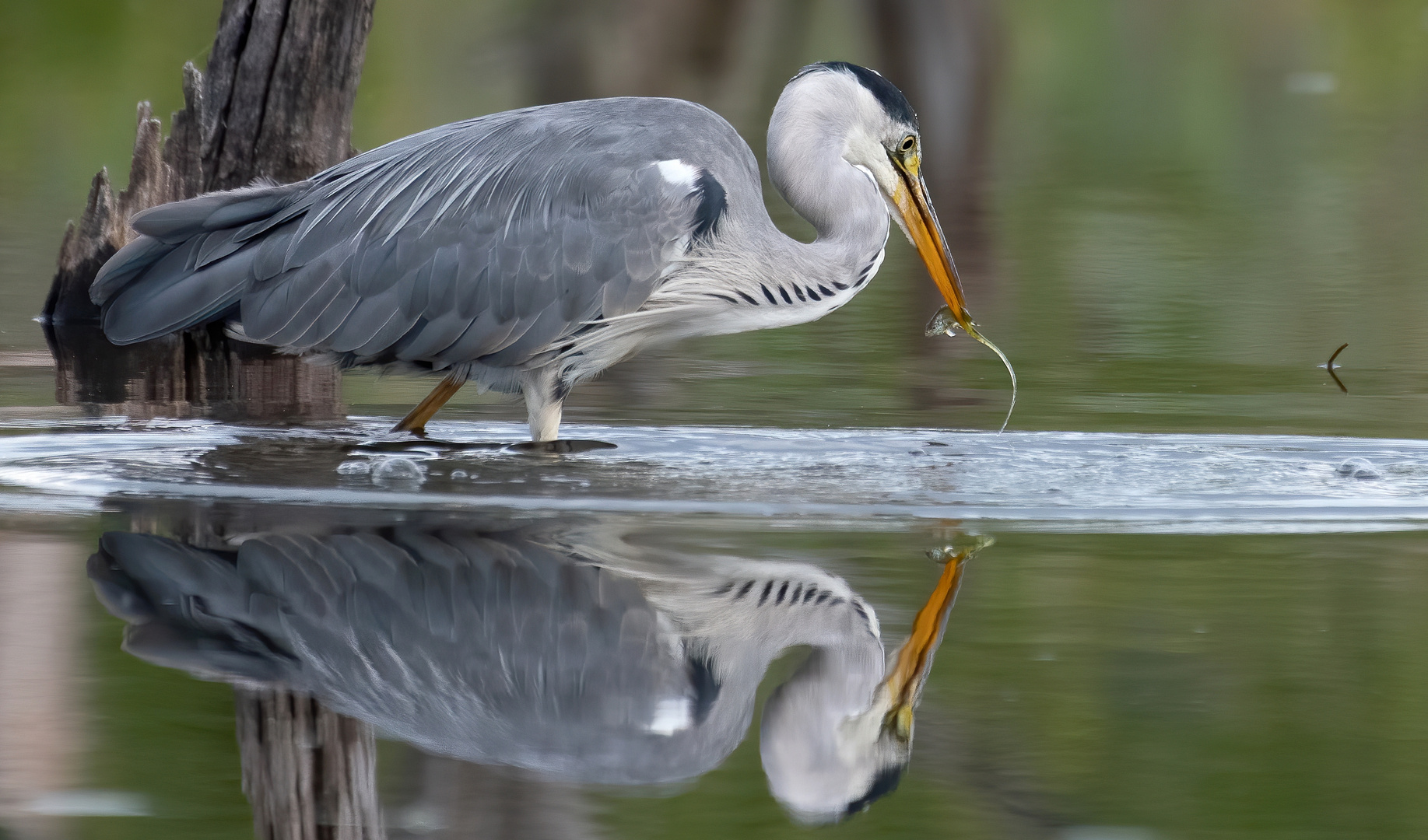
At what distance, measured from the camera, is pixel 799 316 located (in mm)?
6746

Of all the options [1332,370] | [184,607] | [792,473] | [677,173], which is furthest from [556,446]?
[1332,370]

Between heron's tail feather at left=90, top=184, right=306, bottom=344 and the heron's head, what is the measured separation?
1698 mm

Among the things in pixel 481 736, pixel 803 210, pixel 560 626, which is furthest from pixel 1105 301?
pixel 481 736

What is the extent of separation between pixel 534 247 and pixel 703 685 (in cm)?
271

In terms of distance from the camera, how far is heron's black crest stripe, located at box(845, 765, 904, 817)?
3.63m

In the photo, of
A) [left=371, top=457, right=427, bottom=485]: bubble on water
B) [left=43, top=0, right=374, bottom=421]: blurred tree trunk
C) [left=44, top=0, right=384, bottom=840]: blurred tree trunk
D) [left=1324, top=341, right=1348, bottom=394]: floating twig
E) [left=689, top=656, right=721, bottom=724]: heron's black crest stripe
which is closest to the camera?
[left=689, top=656, right=721, bottom=724]: heron's black crest stripe

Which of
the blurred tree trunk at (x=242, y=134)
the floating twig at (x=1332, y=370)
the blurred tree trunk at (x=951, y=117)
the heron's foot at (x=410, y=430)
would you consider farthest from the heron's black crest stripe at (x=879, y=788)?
the blurred tree trunk at (x=242, y=134)

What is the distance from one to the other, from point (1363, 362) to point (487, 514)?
430 centimetres

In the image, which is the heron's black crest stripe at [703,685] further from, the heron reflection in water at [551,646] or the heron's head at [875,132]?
the heron's head at [875,132]

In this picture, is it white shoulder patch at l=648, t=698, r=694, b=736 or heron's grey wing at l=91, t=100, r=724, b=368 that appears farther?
heron's grey wing at l=91, t=100, r=724, b=368

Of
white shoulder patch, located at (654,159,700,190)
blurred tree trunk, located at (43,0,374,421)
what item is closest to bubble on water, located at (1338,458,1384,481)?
white shoulder patch, located at (654,159,700,190)

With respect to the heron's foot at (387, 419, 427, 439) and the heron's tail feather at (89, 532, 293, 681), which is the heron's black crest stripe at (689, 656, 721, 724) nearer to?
the heron's tail feather at (89, 532, 293, 681)

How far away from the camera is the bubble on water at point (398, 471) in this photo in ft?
19.4

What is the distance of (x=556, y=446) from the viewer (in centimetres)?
655
